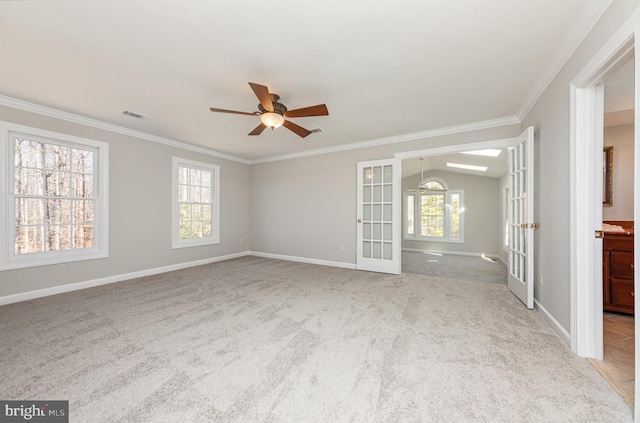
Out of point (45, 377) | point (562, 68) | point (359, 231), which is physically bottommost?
point (45, 377)

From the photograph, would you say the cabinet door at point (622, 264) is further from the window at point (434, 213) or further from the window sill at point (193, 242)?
the window sill at point (193, 242)

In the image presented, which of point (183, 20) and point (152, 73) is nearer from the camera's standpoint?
point (183, 20)

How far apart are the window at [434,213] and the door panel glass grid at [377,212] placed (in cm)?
284

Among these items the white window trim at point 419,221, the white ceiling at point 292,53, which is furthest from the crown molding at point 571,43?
the white window trim at point 419,221

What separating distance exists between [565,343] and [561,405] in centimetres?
93

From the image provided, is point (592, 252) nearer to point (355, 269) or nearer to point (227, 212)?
point (355, 269)

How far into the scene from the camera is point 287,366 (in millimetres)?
1764

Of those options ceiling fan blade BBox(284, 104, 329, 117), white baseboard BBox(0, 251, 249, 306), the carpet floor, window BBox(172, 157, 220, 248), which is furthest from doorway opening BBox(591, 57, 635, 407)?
window BBox(172, 157, 220, 248)

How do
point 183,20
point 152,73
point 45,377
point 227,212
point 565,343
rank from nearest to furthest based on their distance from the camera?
point 45,377
point 183,20
point 565,343
point 152,73
point 227,212

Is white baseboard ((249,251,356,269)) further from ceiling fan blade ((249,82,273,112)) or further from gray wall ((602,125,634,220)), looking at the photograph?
gray wall ((602,125,634,220))

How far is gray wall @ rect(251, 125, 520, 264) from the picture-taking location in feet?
16.0

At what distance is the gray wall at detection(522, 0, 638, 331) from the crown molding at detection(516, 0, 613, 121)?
4 centimetres

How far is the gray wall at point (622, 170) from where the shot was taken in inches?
118

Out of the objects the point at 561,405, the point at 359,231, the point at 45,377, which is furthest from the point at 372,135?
the point at 45,377
